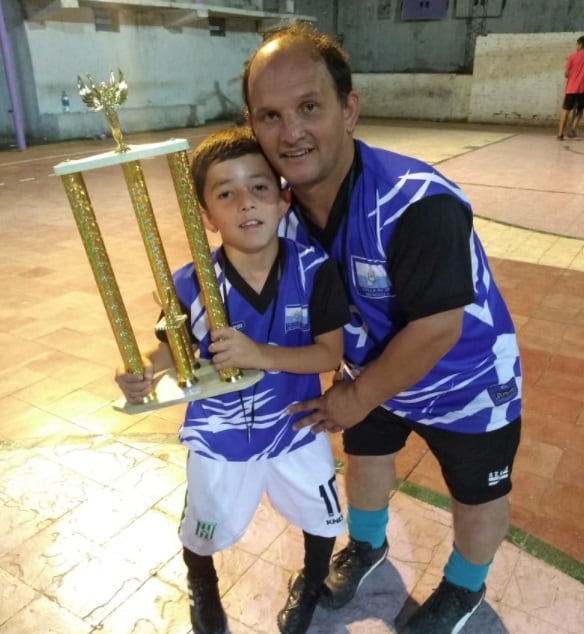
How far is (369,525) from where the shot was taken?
194 cm

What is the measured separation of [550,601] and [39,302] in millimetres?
3854

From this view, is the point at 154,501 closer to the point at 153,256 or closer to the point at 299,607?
the point at 299,607

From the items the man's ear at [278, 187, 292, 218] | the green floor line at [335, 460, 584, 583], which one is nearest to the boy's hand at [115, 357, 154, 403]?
the man's ear at [278, 187, 292, 218]

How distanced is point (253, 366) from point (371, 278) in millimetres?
366

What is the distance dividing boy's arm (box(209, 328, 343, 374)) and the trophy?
40 mm

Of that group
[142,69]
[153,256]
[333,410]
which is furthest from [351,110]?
[142,69]

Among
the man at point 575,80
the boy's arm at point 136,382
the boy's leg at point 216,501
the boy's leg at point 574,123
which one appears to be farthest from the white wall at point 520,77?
the boy's arm at point 136,382

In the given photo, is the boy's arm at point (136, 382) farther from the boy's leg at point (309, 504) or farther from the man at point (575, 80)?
the man at point (575, 80)

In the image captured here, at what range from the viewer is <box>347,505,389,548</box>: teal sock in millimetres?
1936

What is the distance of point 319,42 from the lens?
138 cm

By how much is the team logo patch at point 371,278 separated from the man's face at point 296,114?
0.24m

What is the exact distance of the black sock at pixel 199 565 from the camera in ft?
5.62

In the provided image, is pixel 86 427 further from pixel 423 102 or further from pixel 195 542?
pixel 423 102

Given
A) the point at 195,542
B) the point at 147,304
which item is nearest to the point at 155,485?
the point at 195,542
